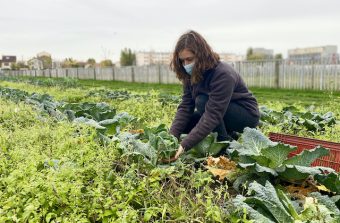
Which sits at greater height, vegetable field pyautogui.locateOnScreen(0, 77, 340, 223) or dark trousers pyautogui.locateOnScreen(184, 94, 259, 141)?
dark trousers pyautogui.locateOnScreen(184, 94, 259, 141)

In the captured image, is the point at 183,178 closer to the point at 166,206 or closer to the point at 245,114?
the point at 166,206

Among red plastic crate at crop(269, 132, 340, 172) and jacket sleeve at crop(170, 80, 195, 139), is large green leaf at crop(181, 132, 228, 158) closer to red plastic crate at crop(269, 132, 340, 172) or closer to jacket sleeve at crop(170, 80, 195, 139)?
jacket sleeve at crop(170, 80, 195, 139)

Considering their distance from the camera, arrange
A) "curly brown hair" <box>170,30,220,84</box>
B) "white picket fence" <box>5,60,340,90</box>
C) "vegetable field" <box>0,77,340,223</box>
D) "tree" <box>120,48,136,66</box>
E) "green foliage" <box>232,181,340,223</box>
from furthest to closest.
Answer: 1. "tree" <box>120,48,136,66</box>
2. "white picket fence" <box>5,60,340,90</box>
3. "curly brown hair" <box>170,30,220,84</box>
4. "vegetable field" <box>0,77,340,223</box>
5. "green foliage" <box>232,181,340,223</box>

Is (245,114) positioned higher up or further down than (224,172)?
higher up

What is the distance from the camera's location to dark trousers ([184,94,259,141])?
10.9 ft

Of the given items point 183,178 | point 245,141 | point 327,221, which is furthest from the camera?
point 245,141

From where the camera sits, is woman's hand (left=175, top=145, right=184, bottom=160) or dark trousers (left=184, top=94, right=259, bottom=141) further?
dark trousers (left=184, top=94, right=259, bottom=141)

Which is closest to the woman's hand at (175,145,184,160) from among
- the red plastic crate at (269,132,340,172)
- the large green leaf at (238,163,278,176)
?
the large green leaf at (238,163,278,176)

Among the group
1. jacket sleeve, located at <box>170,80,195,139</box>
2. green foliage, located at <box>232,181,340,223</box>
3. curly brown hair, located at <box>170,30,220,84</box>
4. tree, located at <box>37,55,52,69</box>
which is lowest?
green foliage, located at <box>232,181,340,223</box>

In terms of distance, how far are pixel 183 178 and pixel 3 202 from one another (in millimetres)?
1063

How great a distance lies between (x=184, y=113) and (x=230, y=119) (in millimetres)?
434

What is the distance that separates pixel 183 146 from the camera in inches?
109

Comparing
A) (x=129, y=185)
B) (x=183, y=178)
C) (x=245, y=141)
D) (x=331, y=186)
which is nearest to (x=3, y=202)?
(x=129, y=185)

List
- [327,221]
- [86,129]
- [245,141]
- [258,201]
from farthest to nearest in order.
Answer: [86,129], [245,141], [258,201], [327,221]
